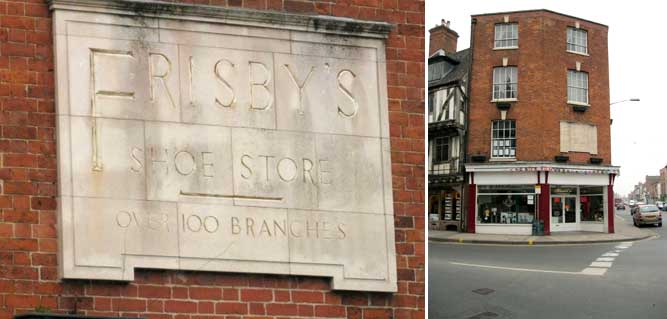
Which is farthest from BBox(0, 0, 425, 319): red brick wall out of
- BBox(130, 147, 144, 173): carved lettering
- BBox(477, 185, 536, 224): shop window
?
BBox(477, 185, 536, 224): shop window

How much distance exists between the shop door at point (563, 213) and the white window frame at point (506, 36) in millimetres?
8634

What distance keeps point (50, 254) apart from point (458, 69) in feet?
93.4

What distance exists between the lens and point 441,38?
33188mm

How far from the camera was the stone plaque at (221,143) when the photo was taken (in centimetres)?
427

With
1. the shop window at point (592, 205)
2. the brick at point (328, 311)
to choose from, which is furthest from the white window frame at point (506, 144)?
the brick at point (328, 311)

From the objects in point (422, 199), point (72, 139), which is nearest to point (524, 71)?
point (422, 199)

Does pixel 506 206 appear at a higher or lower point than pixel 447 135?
lower

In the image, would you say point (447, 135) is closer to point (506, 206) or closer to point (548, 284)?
point (506, 206)

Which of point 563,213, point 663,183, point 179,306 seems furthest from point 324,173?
point 663,183

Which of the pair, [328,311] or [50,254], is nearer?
[50,254]

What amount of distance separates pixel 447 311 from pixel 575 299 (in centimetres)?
313

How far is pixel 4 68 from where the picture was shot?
13.9 ft

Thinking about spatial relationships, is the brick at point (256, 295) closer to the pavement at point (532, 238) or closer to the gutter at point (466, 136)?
the pavement at point (532, 238)

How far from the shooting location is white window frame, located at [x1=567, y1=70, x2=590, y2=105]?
27.5 metres
